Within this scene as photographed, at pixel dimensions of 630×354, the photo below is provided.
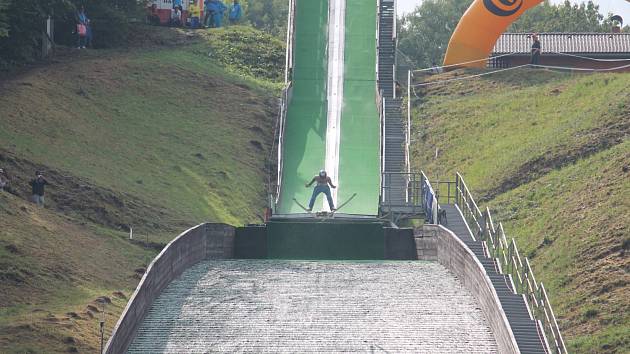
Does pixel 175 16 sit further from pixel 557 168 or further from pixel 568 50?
pixel 557 168

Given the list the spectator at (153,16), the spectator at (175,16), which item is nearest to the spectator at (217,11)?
the spectator at (175,16)

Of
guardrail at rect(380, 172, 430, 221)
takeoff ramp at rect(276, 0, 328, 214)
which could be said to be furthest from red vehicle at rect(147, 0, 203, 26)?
guardrail at rect(380, 172, 430, 221)

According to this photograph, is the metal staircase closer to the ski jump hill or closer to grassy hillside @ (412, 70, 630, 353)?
the ski jump hill

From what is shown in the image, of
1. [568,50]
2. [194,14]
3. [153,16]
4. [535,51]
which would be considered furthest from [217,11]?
[535,51]

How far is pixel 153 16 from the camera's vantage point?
2229 inches

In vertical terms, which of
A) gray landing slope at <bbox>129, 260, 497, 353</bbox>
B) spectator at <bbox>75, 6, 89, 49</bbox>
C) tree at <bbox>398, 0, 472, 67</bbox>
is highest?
spectator at <bbox>75, 6, 89, 49</bbox>

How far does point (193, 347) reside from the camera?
2728 cm

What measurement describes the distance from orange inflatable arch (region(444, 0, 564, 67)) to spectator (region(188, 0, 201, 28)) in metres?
10.6

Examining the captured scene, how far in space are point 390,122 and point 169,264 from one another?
46.3ft

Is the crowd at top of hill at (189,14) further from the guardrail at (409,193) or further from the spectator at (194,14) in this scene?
the guardrail at (409,193)

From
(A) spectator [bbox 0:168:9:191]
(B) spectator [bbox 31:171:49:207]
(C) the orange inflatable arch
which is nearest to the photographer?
(A) spectator [bbox 0:168:9:191]

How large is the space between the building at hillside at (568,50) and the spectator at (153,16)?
11.0 m

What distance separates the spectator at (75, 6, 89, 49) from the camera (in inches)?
1998

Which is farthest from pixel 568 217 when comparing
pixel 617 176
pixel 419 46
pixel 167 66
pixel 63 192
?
pixel 419 46
